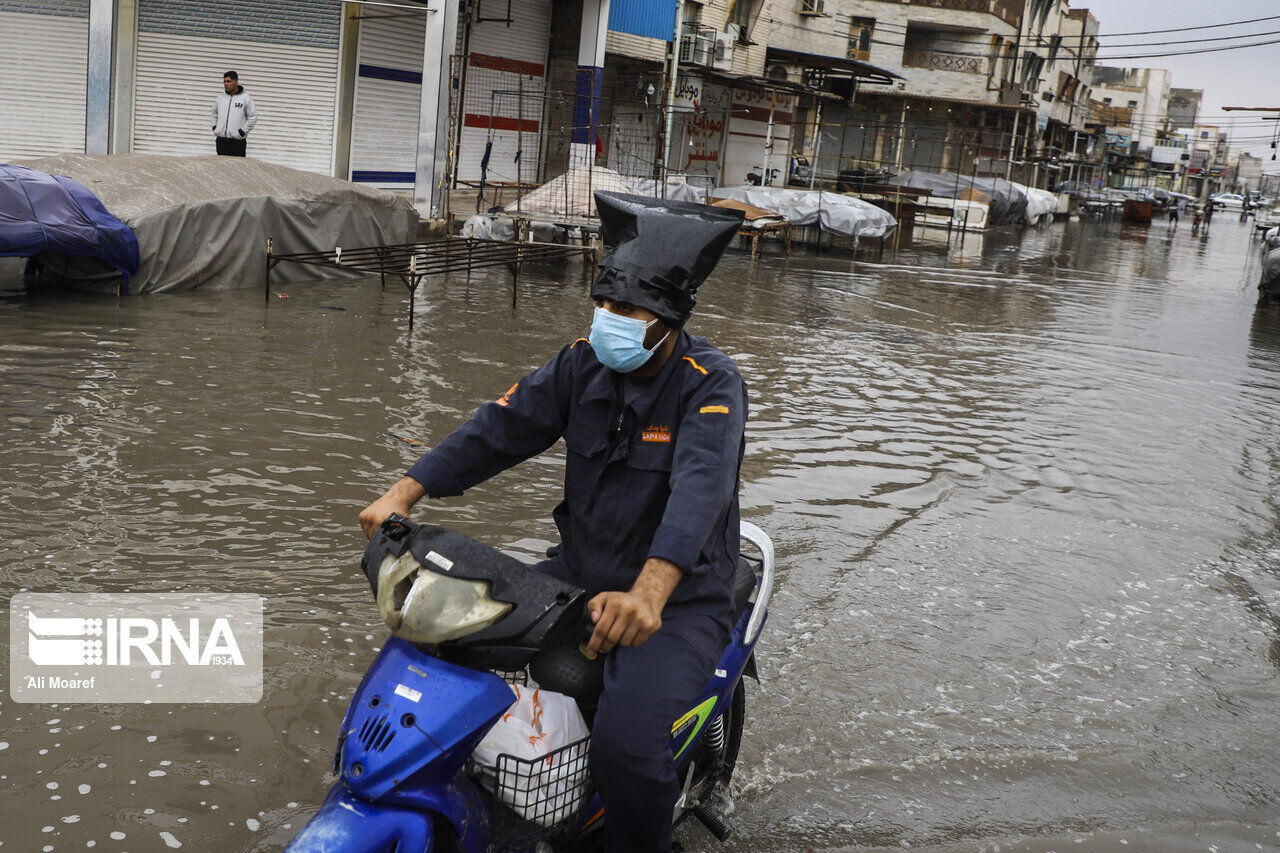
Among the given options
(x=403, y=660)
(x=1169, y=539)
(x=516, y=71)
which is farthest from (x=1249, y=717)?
(x=516, y=71)

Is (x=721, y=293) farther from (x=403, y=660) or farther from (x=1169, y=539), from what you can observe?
(x=403, y=660)

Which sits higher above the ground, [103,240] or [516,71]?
[516,71]

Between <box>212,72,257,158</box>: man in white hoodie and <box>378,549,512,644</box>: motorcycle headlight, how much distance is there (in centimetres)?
1385

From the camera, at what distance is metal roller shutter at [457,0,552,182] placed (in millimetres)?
22172

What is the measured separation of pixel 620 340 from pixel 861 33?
50.7m

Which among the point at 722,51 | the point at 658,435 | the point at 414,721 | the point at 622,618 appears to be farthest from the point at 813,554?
the point at 722,51

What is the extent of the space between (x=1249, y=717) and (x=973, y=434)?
15.0 ft

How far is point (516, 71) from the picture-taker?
75.5 ft

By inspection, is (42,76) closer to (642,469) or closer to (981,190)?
(642,469)

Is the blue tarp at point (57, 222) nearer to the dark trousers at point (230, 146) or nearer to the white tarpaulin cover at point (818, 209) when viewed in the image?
the dark trousers at point (230, 146)

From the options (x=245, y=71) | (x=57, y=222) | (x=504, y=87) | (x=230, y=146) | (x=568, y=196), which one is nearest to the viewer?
(x=57, y=222)

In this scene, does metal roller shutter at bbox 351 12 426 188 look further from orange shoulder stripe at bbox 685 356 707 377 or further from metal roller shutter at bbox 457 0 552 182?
orange shoulder stripe at bbox 685 356 707 377

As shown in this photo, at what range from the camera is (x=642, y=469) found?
270cm

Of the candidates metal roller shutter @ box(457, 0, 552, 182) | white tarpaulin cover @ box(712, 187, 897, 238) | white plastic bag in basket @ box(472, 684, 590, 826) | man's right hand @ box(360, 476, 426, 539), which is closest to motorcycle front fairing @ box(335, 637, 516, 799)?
white plastic bag in basket @ box(472, 684, 590, 826)
